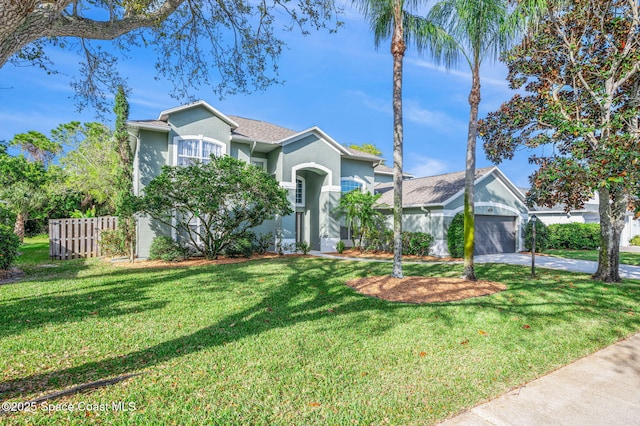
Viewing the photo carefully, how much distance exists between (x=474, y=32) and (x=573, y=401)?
9590 mm

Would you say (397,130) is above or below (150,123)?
below

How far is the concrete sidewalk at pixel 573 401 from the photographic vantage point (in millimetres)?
3127

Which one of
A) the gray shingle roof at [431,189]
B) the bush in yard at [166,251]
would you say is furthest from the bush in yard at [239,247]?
the gray shingle roof at [431,189]

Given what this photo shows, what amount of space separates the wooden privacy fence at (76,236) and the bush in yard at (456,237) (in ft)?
55.7

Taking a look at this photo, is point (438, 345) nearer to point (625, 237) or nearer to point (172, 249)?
point (172, 249)

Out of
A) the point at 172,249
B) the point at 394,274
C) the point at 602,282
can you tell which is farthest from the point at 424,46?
the point at 172,249

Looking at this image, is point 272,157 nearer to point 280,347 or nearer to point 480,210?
point 480,210

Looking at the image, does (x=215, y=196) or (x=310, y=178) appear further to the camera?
(x=310, y=178)

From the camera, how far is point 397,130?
9594mm

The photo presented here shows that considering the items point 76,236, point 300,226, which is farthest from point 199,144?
point 300,226

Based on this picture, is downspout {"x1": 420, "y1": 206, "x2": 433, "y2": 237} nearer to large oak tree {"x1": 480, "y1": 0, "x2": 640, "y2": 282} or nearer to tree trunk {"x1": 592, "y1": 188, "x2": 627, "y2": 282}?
large oak tree {"x1": 480, "y1": 0, "x2": 640, "y2": 282}

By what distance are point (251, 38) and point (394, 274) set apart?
313 inches

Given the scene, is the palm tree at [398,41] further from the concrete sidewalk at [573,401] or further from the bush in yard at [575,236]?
the bush in yard at [575,236]

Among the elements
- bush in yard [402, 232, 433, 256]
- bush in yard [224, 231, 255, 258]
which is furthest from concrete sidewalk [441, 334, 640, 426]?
bush in yard [224, 231, 255, 258]
